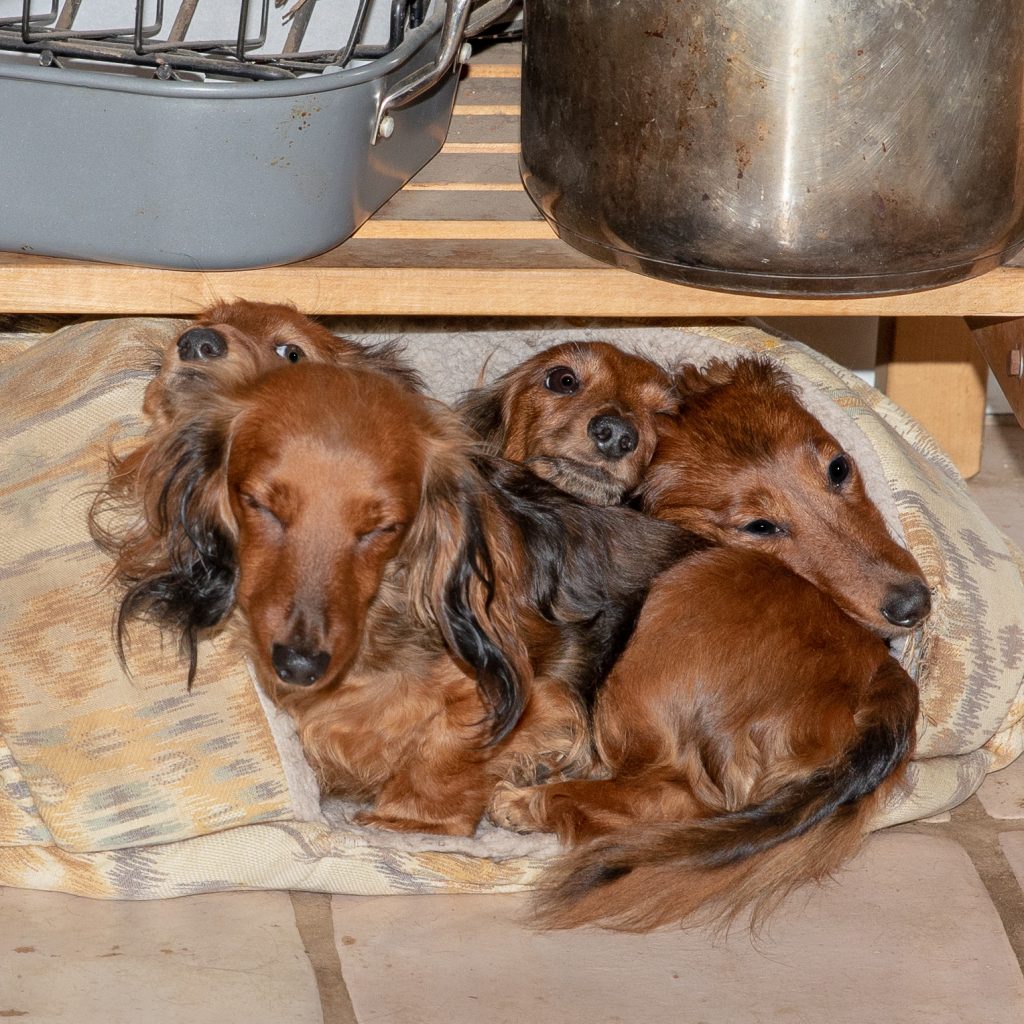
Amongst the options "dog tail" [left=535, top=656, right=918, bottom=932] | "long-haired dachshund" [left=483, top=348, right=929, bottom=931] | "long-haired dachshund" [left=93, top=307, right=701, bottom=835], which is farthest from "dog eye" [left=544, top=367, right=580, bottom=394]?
"dog tail" [left=535, top=656, right=918, bottom=932]

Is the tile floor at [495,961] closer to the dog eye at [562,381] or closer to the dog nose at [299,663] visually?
the dog nose at [299,663]

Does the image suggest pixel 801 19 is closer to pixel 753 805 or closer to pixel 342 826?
pixel 753 805

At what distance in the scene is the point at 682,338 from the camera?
276 cm

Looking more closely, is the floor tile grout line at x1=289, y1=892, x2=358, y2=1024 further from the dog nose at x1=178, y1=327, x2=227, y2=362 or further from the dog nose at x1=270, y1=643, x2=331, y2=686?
the dog nose at x1=178, y1=327, x2=227, y2=362

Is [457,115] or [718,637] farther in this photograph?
[457,115]

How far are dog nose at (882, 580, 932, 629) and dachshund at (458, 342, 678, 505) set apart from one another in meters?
0.46

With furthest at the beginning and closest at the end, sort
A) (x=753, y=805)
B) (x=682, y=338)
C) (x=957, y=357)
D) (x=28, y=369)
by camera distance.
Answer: (x=957, y=357), (x=682, y=338), (x=28, y=369), (x=753, y=805)

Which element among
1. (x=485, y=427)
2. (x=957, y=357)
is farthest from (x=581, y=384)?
(x=957, y=357)

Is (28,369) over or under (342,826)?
over

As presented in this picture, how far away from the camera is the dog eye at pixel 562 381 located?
2.49 metres

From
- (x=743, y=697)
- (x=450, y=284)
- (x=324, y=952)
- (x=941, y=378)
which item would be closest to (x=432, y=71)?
(x=450, y=284)

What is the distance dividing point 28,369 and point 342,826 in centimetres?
91

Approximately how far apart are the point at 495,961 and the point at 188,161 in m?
1.14

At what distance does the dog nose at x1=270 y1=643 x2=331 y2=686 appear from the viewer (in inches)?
68.3
